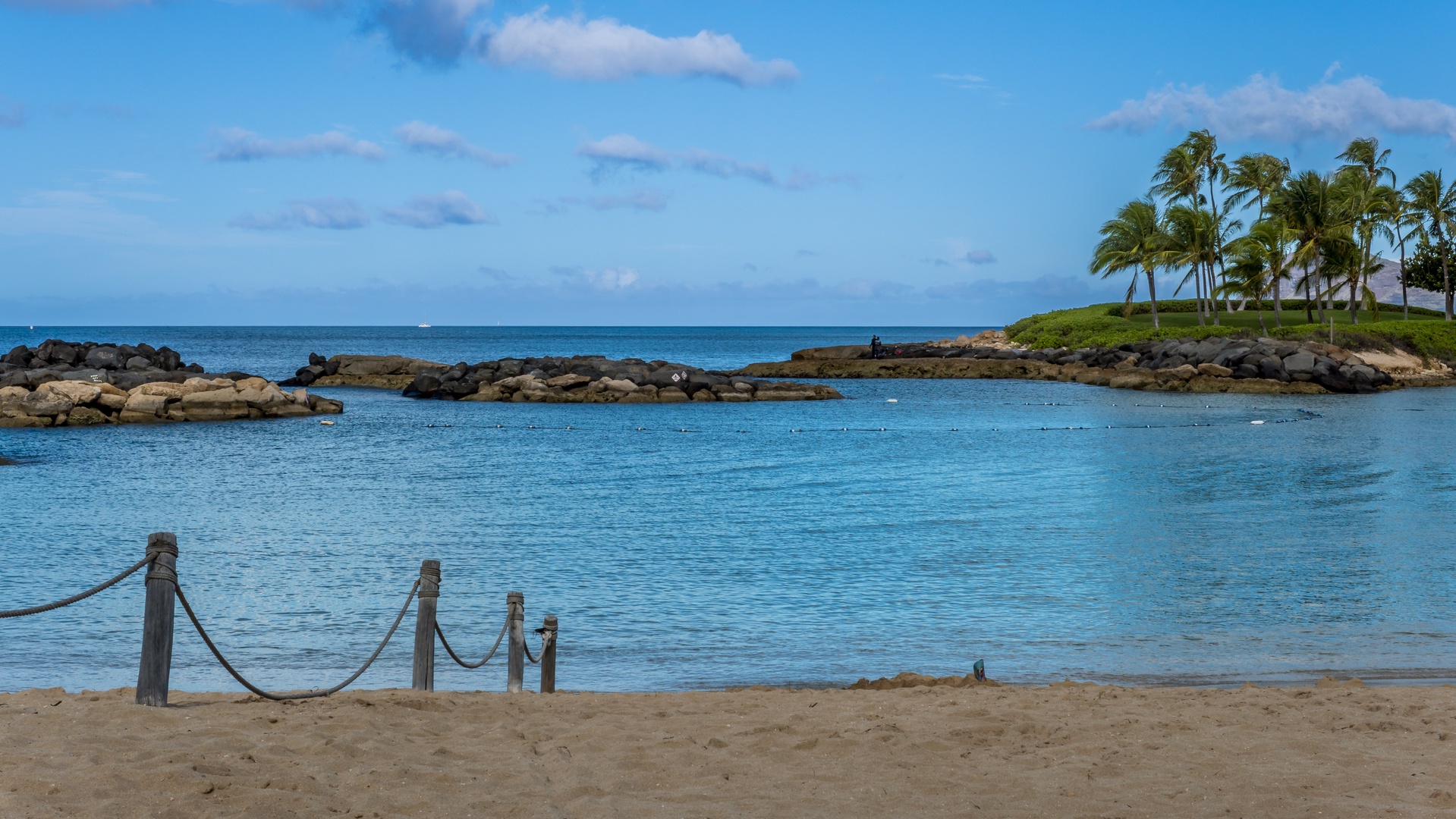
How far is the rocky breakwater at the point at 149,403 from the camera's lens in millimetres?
39812

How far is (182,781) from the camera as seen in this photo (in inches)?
216

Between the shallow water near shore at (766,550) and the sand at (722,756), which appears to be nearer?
the sand at (722,756)

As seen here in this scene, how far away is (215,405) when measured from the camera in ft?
143

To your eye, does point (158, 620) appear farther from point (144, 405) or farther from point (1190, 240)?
point (1190, 240)

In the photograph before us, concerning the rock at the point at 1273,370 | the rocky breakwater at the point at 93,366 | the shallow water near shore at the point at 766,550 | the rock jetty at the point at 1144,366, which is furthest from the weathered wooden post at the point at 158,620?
the rock at the point at 1273,370

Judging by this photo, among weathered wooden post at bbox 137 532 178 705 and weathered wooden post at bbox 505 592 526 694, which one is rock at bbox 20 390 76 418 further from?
weathered wooden post at bbox 137 532 178 705

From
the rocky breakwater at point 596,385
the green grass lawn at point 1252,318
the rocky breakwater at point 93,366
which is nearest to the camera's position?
the rocky breakwater at point 93,366

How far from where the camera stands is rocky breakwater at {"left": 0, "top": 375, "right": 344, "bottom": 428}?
39.8m

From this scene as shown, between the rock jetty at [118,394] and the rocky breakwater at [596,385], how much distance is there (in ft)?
31.8

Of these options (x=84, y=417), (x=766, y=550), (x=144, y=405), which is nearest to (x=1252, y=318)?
(x=144, y=405)

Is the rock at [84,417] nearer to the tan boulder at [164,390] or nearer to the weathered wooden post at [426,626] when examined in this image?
the tan boulder at [164,390]

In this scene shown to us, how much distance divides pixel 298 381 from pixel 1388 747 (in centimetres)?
6957

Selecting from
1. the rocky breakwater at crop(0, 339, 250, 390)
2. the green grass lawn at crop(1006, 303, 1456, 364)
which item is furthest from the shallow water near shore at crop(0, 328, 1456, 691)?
the green grass lawn at crop(1006, 303, 1456, 364)

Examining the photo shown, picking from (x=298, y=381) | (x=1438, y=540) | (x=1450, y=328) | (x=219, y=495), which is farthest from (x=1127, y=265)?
(x=219, y=495)
